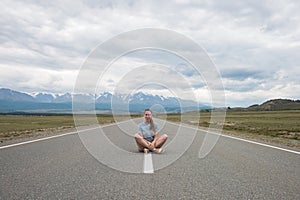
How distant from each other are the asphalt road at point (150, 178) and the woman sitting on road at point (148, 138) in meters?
1.13

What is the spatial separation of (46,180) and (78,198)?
1.44 m

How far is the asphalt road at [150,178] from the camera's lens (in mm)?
5074

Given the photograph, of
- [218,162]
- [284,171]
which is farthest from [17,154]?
[284,171]

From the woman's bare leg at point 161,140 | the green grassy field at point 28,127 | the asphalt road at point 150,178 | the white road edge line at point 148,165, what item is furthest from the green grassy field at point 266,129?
the green grassy field at point 28,127

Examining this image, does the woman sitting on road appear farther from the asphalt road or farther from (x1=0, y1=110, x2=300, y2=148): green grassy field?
(x1=0, y1=110, x2=300, y2=148): green grassy field

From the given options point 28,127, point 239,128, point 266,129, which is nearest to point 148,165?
point 266,129

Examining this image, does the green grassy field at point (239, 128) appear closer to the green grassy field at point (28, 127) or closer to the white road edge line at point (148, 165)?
the green grassy field at point (28, 127)

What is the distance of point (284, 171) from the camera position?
719 cm

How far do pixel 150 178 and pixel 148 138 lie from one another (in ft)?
14.3

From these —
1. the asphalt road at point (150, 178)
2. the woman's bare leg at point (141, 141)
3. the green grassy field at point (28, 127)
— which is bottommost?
the green grassy field at point (28, 127)

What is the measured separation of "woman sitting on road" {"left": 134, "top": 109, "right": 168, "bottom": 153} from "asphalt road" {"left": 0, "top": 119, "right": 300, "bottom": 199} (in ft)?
3.70

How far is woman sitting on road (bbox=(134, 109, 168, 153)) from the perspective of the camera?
10.5m

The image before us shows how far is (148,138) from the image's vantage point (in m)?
10.8

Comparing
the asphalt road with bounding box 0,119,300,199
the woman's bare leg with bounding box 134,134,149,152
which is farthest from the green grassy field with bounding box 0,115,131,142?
the asphalt road with bounding box 0,119,300,199
